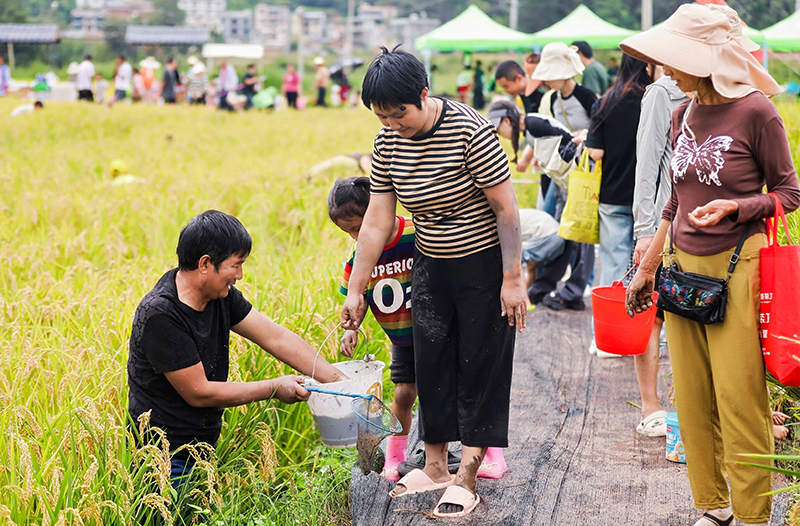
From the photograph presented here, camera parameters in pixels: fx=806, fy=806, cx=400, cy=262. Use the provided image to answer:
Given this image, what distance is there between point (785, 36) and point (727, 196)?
15541 millimetres

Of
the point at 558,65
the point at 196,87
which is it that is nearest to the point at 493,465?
the point at 558,65

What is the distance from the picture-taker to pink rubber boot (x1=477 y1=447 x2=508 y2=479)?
3.01 meters

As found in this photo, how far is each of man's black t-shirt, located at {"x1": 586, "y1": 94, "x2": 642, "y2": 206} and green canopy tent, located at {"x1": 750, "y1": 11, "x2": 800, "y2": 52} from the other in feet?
43.0

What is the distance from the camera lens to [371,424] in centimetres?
271

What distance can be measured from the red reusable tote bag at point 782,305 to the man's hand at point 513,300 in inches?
28.1

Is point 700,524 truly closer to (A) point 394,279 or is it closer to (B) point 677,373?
(B) point 677,373

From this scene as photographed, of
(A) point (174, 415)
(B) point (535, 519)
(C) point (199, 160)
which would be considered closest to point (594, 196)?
(B) point (535, 519)

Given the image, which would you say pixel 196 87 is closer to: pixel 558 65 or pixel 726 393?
pixel 558 65

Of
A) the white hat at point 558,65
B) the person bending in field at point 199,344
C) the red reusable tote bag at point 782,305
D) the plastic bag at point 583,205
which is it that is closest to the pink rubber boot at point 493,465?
the person bending in field at point 199,344

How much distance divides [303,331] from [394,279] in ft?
3.01

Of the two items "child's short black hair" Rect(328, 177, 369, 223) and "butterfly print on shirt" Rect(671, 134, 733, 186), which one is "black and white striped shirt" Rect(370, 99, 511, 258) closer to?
"child's short black hair" Rect(328, 177, 369, 223)

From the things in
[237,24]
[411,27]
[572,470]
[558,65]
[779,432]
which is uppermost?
[558,65]

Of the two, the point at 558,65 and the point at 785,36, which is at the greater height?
the point at 558,65

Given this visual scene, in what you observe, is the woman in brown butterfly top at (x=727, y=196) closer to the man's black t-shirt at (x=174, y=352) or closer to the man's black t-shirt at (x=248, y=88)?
the man's black t-shirt at (x=174, y=352)
